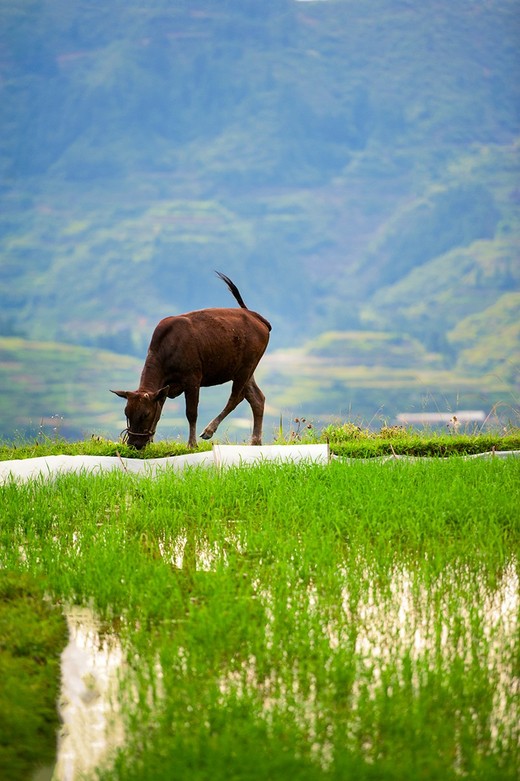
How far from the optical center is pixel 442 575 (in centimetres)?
462

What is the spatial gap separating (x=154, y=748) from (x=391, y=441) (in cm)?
670

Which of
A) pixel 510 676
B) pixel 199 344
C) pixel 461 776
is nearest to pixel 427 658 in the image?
pixel 510 676

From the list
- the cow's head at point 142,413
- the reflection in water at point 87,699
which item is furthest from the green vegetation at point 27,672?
the cow's head at point 142,413

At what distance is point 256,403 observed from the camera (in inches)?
380

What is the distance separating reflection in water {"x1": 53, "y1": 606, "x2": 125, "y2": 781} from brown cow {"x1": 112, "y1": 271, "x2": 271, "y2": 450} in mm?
4227

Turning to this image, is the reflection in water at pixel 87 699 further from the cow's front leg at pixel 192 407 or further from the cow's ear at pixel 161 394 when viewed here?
the cow's front leg at pixel 192 407

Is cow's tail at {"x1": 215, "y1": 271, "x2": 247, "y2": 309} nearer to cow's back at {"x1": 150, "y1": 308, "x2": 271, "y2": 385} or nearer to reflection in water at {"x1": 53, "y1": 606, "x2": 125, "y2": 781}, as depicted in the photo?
cow's back at {"x1": 150, "y1": 308, "x2": 271, "y2": 385}

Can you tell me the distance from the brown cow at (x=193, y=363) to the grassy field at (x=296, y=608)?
1511 mm

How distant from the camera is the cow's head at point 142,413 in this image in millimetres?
8250

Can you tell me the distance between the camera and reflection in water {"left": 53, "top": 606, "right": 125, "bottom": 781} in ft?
10.3

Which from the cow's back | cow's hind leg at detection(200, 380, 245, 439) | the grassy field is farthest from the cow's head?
the grassy field

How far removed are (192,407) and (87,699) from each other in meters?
5.40

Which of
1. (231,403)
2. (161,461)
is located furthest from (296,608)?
(231,403)

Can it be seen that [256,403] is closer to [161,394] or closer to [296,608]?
[161,394]
